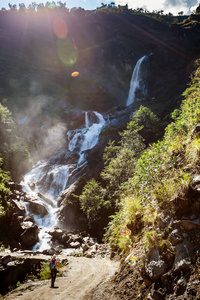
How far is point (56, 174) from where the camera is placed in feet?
113

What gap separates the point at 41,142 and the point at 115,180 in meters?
37.2

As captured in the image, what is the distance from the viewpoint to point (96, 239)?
1870 cm

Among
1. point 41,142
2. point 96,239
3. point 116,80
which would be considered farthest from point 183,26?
Result: point 96,239

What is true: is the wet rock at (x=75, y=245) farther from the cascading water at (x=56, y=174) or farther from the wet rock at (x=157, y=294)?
the wet rock at (x=157, y=294)

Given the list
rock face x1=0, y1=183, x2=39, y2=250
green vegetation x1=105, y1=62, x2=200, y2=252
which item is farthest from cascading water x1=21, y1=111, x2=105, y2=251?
green vegetation x1=105, y1=62, x2=200, y2=252

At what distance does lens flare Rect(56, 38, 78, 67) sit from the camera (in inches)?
3280

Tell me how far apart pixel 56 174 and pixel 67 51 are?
7614cm

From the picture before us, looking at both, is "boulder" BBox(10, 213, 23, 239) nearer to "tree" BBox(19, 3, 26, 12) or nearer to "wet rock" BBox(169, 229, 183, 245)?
"wet rock" BBox(169, 229, 183, 245)

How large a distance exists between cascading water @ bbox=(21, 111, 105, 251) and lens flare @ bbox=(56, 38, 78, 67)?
4990cm

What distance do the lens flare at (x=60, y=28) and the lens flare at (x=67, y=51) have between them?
3.37 metres

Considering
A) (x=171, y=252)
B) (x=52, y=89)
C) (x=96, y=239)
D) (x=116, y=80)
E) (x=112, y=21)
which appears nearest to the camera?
(x=171, y=252)

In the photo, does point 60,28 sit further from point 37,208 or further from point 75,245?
point 75,245

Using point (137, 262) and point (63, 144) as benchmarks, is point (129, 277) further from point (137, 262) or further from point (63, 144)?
point (63, 144)

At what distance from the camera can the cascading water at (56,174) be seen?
2409cm
